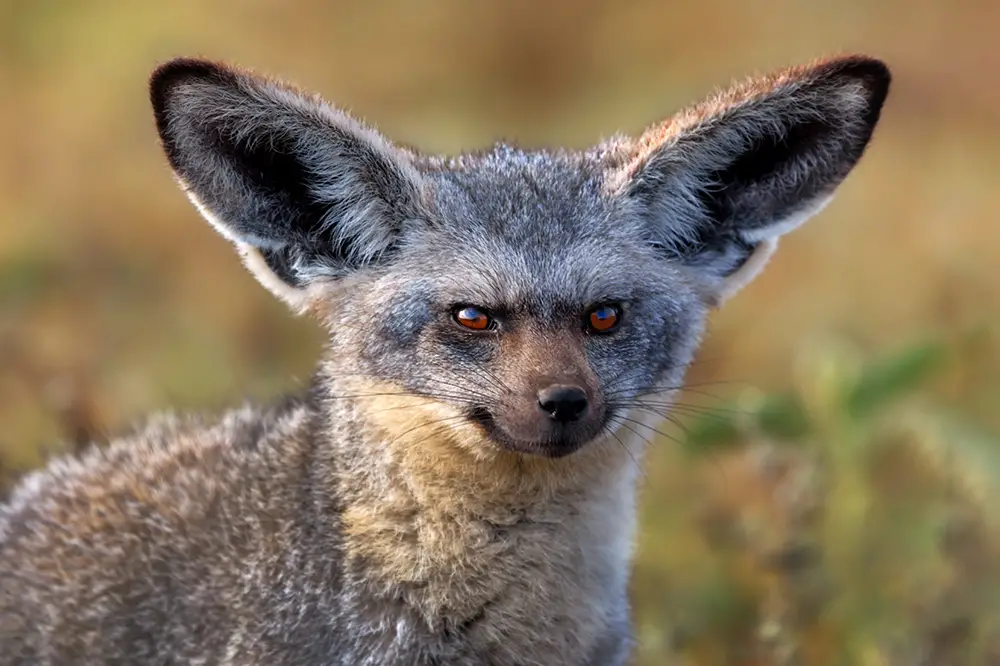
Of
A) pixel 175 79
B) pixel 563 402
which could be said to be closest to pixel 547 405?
pixel 563 402

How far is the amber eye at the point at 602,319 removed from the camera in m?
5.37

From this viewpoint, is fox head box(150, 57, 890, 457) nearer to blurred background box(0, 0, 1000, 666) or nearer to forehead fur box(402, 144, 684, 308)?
forehead fur box(402, 144, 684, 308)

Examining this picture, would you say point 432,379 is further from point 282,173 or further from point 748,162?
Answer: point 748,162

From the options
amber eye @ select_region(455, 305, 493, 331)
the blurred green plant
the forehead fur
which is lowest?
the blurred green plant

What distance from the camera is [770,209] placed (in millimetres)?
5887

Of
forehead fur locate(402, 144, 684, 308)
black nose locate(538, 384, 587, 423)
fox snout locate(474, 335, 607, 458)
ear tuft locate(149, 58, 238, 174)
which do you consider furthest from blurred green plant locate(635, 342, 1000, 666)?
ear tuft locate(149, 58, 238, 174)

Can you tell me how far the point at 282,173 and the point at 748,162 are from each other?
1.84m

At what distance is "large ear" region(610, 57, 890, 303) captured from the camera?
5586 millimetres

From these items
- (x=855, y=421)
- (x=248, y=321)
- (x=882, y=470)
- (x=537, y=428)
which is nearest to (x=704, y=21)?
(x=248, y=321)

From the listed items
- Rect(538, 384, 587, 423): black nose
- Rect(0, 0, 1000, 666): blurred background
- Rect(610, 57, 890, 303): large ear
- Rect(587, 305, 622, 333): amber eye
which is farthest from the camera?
Rect(0, 0, 1000, 666): blurred background

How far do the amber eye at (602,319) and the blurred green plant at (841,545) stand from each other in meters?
1.50

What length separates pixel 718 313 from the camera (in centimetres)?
1091

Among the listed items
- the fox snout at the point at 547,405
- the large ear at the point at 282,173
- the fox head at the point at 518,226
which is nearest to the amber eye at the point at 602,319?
the fox head at the point at 518,226

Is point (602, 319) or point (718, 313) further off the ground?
point (718, 313)
